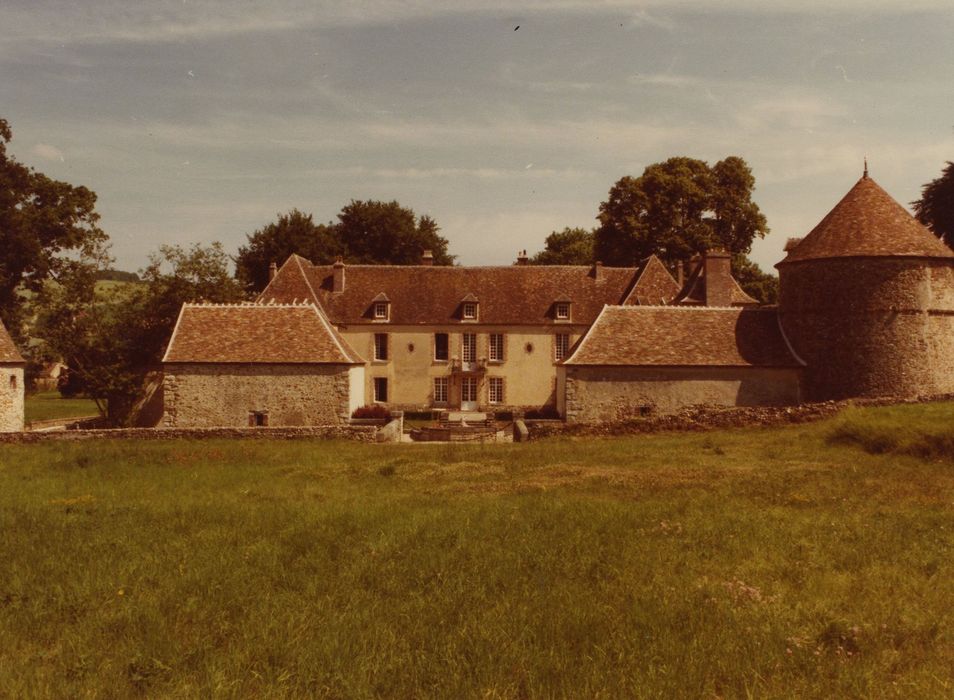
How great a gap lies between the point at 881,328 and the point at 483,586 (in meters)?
A: 25.6

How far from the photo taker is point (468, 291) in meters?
42.6

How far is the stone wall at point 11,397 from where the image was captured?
28.3m

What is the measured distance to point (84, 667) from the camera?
608 cm

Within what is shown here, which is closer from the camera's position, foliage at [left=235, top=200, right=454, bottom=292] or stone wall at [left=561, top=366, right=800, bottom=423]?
stone wall at [left=561, top=366, right=800, bottom=423]

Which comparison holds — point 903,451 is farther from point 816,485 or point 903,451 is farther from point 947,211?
point 947,211

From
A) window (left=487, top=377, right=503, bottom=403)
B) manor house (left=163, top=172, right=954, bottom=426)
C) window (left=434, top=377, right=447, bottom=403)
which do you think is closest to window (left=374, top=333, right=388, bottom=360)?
window (left=434, top=377, right=447, bottom=403)

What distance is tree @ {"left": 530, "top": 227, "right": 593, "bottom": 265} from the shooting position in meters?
68.5

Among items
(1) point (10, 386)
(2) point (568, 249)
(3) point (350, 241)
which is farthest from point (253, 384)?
(2) point (568, 249)

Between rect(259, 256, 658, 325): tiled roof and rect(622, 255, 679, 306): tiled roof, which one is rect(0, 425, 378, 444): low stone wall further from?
rect(622, 255, 679, 306): tiled roof

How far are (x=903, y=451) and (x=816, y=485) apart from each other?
18.8 ft

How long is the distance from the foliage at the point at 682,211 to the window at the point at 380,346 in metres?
20.5

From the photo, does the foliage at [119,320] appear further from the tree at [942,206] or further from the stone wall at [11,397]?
the tree at [942,206]

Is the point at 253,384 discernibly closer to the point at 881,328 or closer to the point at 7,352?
the point at 7,352

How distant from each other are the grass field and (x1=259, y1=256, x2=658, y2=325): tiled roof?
26.2 metres
